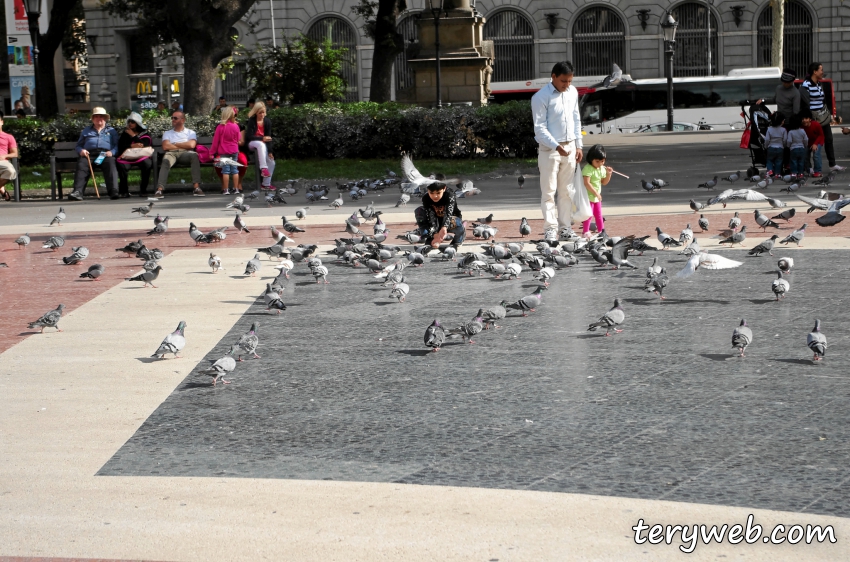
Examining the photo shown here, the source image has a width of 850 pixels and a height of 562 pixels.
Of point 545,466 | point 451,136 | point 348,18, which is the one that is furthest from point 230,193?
point 348,18

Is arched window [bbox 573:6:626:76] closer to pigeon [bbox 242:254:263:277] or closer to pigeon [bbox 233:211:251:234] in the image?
pigeon [bbox 233:211:251:234]

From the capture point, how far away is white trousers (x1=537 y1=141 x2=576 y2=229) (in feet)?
35.8

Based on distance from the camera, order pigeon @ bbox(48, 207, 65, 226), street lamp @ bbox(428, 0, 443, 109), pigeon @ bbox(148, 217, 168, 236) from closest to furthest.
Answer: pigeon @ bbox(148, 217, 168, 236) → pigeon @ bbox(48, 207, 65, 226) → street lamp @ bbox(428, 0, 443, 109)

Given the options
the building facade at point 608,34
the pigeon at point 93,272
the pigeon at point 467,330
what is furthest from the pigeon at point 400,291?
the building facade at point 608,34

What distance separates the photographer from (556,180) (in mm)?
11117

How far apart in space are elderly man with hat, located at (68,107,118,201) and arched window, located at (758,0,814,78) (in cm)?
3735

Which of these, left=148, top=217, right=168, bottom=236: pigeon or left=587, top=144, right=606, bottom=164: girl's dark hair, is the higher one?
left=587, top=144, right=606, bottom=164: girl's dark hair

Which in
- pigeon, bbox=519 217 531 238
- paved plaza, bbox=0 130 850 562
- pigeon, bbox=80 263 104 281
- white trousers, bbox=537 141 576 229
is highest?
white trousers, bbox=537 141 576 229

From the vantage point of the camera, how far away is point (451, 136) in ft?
69.6

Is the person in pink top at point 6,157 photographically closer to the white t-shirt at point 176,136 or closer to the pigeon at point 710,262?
the white t-shirt at point 176,136

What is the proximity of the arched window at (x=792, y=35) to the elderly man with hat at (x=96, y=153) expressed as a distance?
37.3 meters

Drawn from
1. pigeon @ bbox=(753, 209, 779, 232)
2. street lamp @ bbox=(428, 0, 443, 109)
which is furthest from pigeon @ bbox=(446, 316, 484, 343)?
street lamp @ bbox=(428, 0, 443, 109)

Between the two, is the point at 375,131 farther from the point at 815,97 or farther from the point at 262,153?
the point at 815,97

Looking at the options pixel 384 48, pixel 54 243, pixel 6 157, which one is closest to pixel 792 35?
pixel 384 48
